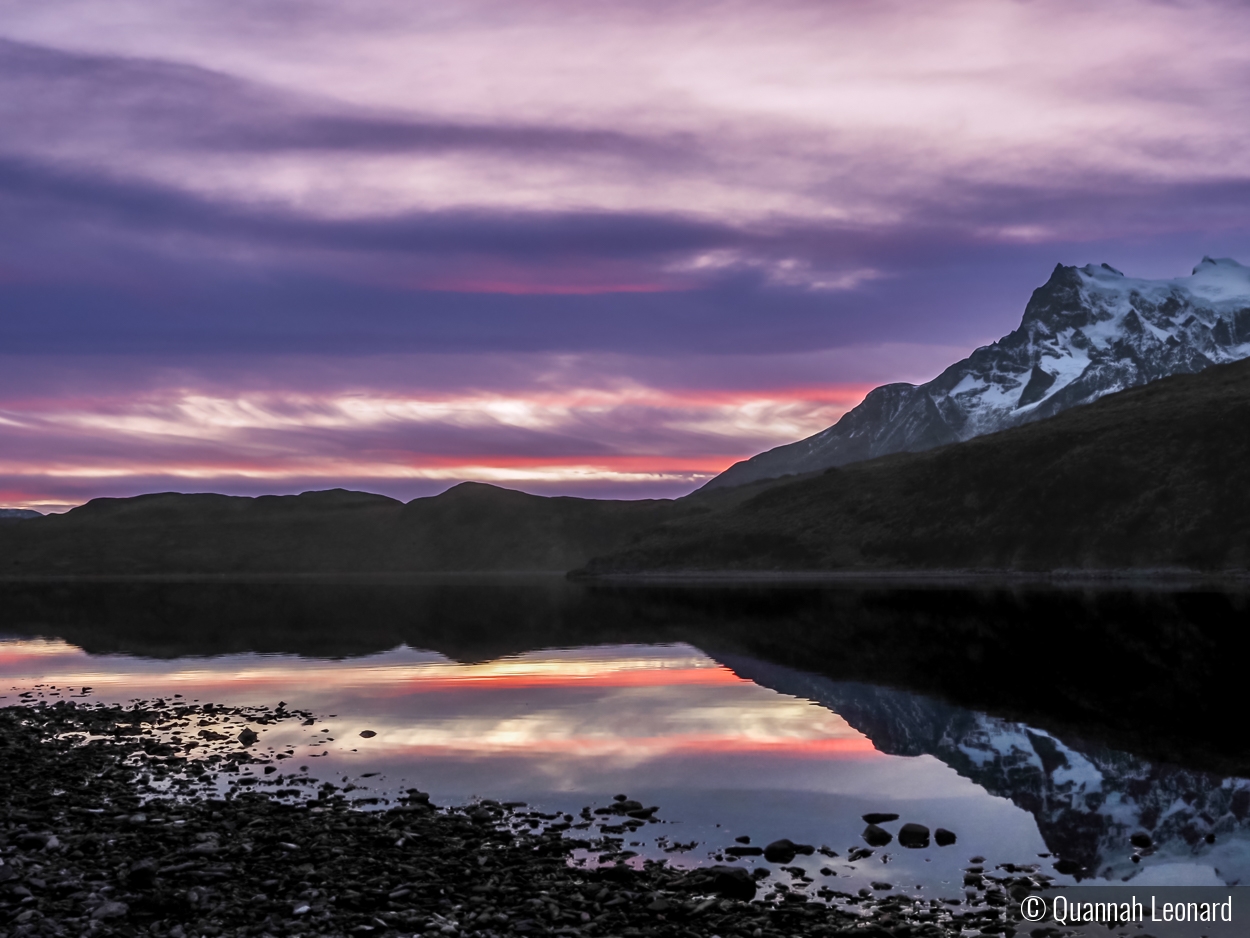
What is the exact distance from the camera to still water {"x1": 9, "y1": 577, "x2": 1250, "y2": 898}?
26.6m

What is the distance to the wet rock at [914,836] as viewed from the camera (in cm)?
2669

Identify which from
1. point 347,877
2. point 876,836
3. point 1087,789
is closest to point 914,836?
point 876,836

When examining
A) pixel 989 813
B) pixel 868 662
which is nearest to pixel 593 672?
pixel 868 662

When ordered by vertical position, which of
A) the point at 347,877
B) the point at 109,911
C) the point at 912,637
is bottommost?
the point at 347,877

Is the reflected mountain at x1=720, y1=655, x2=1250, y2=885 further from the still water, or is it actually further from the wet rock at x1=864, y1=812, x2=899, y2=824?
the wet rock at x1=864, y1=812, x2=899, y2=824

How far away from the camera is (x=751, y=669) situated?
7188cm

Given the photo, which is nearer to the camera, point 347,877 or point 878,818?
point 347,877

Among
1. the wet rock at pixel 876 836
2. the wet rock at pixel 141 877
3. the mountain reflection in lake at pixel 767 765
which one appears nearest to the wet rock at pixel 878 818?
the mountain reflection in lake at pixel 767 765

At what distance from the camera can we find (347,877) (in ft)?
73.8

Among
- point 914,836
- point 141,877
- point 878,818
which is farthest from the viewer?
point 878,818

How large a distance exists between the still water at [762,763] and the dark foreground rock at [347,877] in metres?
1.97

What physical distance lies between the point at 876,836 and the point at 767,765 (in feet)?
35.6

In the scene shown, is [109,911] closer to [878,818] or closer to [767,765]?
[878,818]

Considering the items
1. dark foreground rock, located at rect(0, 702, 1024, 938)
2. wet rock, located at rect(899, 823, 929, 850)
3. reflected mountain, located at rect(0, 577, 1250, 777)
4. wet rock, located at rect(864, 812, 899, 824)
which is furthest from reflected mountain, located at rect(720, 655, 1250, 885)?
dark foreground rock, located at rect(0, 702, 1024, 938)
